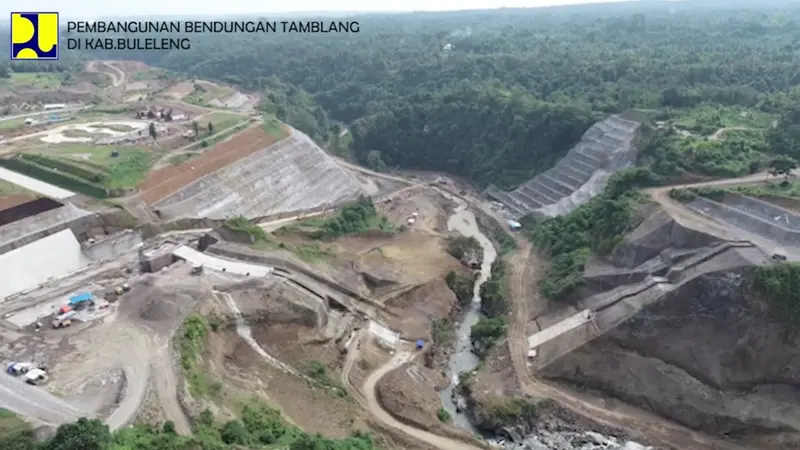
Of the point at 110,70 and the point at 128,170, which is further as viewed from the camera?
the point at 110,70

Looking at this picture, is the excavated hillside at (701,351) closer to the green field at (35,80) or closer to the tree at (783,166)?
the tree at (783,166)

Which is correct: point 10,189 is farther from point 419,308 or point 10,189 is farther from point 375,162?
point 375,162

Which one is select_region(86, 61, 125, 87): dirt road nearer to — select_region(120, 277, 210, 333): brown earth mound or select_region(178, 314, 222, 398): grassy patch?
select_region(120, 277, 210, 333): brown earth mound

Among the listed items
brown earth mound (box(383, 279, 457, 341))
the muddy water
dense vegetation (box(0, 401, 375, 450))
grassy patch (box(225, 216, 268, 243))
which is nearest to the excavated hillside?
the muddy water

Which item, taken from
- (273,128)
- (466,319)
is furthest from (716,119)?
(273,128)

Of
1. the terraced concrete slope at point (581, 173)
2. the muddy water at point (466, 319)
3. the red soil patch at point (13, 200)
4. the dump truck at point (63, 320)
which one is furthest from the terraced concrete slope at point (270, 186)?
the terraced concrete slope at point (581, 173)

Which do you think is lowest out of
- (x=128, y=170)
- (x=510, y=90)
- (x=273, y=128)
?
(x=128, y=170)
